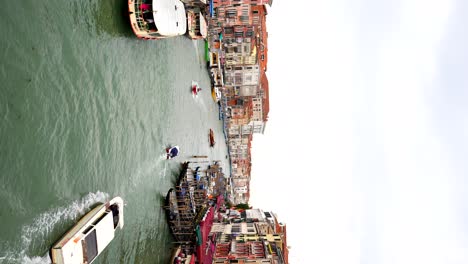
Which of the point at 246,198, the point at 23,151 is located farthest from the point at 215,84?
Answer: the point at 246,198

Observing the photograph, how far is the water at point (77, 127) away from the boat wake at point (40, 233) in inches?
1.5

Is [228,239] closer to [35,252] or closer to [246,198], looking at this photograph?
[35,252]

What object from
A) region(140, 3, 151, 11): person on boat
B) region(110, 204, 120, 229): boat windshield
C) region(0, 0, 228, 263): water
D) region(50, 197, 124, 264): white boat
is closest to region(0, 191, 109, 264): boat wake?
region(0, 0, 228, 263): water

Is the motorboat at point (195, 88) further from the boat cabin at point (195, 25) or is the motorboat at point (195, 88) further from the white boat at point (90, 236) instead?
the white boat at point (90, 236)

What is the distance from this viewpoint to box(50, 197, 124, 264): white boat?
45.1ft

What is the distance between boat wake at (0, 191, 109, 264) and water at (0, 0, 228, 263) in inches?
1.5

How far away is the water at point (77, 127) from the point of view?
12281 millimetres

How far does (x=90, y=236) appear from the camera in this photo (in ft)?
51.4

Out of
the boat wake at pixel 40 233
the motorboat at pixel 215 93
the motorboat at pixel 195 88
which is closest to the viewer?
the boat wake at pixel 40 233

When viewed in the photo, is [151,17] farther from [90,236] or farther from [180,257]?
[180,257]

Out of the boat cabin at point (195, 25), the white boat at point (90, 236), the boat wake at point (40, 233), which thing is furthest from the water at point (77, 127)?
the boat cabin at point (195, 25)

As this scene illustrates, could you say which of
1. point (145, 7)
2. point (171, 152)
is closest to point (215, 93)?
point (171, 152)

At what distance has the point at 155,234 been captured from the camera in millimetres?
25281

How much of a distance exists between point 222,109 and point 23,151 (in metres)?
53.3
